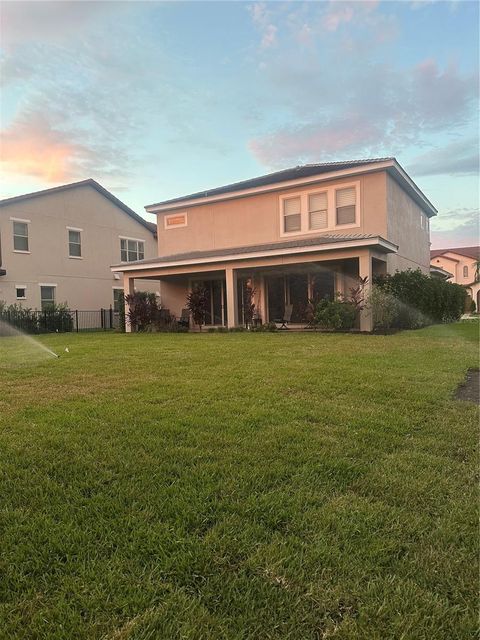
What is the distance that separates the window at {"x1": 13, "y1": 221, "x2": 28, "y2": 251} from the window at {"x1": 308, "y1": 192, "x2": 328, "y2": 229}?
46.6ft

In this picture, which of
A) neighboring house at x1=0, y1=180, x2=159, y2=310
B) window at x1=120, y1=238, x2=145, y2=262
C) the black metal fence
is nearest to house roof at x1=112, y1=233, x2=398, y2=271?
neighboring house at x1=0, y1=180, x2=159, y2=310

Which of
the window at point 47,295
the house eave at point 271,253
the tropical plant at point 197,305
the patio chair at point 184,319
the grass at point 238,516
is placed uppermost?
the house eave at point 271,253

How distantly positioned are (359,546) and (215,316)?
17847mm

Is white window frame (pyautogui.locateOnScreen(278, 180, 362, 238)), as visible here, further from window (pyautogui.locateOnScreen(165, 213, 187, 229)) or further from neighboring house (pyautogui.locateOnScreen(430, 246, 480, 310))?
neighboring house (pyautogui.locateOnScreen(430, 246, 480, 310))

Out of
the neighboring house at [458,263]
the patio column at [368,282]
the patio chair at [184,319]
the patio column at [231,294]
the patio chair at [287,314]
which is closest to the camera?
the patio column at [368,282]

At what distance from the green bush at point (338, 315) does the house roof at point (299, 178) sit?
5.31 meters

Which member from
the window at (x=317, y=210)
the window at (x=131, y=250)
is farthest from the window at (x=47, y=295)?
the window at (x=317, y=210)

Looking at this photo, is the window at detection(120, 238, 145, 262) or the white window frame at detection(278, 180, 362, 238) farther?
the window at detection(120, 238, 145, 262)

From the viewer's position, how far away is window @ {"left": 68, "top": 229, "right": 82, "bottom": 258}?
2390cm

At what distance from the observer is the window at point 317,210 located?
16859 mm

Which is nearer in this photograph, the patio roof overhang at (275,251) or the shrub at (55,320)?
the patio roof overhang at (275,251)

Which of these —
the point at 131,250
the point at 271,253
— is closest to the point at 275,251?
Result: the point at 271,253

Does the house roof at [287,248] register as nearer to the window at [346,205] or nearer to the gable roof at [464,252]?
the window at [346,205]

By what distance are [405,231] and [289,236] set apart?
17.4ft
